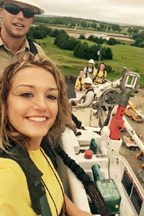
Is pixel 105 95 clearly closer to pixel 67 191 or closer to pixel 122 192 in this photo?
pixel 122 192

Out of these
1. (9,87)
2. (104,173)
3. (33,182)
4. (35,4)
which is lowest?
(104,173)

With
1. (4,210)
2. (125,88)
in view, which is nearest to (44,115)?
(4,210)

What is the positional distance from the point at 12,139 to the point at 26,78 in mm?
420

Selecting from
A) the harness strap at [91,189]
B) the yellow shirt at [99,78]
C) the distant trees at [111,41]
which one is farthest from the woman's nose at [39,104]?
the distant trees at [111,41]

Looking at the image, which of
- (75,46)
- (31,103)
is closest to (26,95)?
(31,103)

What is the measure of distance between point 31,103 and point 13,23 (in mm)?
1671

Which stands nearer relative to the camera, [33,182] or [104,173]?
[33,182]


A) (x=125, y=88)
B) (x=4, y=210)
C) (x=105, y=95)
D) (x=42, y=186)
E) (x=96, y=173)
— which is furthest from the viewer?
(x=105, y=95)

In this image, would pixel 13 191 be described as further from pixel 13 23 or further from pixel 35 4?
pixel 35 4

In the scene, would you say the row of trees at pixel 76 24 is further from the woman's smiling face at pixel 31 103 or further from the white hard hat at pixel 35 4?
the woman's smiling face at pixel 31 103

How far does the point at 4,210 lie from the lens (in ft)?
2.94

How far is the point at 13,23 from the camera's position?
2490 millimetres

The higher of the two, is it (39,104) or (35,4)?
(35,4)

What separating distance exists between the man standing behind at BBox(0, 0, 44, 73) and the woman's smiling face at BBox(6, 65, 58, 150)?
1239mm
